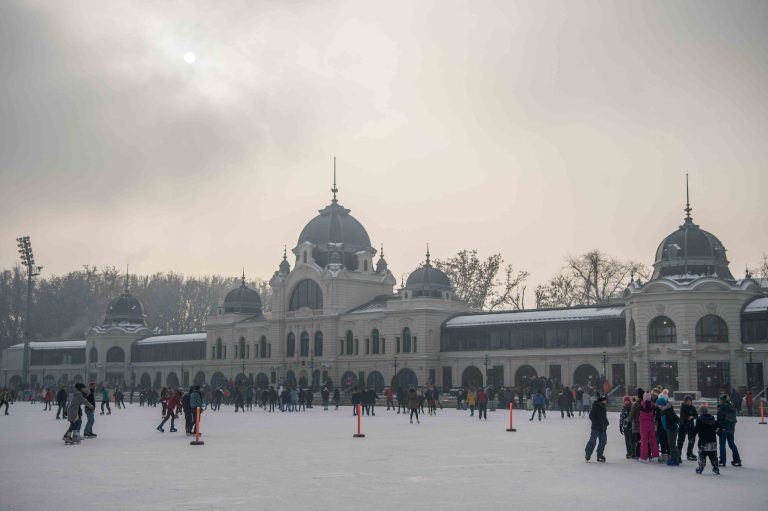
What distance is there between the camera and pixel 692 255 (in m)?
62.8

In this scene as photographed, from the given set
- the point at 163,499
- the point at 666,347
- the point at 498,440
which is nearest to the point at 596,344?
the point at 666,347

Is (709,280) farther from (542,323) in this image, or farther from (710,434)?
(710,434)

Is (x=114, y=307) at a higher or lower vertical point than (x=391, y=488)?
higher

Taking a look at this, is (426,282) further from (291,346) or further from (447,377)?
(291,346)

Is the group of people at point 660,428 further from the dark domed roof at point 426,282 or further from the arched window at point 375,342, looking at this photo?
the arched window at point 375,342

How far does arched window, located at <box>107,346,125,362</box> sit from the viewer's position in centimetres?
11175

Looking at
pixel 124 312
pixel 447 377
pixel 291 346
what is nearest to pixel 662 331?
pixel 447 377

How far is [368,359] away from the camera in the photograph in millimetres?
83500

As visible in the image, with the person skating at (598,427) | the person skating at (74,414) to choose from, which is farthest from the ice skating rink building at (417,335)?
the person skating at (598,427)

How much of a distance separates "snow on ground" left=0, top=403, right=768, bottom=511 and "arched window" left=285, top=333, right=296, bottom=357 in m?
61.2

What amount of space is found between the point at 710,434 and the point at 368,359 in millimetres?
65501

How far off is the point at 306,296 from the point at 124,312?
33.5m

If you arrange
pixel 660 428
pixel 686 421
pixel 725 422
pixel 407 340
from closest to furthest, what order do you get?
pixel 725 422 < pixel 686 421 < pixel 660 428 < pixel 407 340

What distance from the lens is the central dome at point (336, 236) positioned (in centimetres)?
9394
